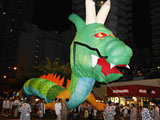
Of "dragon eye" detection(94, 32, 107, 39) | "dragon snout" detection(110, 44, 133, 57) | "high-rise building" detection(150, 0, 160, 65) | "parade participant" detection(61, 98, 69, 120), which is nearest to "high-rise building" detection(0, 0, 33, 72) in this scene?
"high-rise building" detection(150, 0, 160, 65)

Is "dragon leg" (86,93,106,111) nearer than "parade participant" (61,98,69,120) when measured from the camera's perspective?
No

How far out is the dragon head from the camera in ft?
29.4

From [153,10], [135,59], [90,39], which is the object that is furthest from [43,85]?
[153,10]

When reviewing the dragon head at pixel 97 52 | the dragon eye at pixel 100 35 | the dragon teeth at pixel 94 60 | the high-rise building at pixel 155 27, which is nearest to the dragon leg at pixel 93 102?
the dragon head at pixel 97 52

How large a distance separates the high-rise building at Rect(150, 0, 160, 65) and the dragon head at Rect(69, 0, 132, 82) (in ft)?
149

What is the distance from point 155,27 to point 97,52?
1989 inches

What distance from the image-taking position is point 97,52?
377 inches

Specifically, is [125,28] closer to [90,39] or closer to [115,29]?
[115,29]

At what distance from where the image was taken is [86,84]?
1040cm

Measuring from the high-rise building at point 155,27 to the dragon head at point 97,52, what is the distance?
4556 centimetres

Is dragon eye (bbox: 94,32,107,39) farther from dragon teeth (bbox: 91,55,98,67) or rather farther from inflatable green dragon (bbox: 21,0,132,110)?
dragon teeth (bbox: 91,55,98,67)

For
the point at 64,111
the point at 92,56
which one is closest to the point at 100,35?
the point at 92,56

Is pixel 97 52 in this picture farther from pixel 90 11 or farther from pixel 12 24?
pixel 12 24

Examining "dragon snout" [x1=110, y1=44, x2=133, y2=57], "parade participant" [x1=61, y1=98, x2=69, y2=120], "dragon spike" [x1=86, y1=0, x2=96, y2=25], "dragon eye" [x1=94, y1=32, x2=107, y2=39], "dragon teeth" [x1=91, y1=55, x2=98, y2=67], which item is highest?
"dragon spike" [x1=86, y1=0, x2=96, y2=25]
